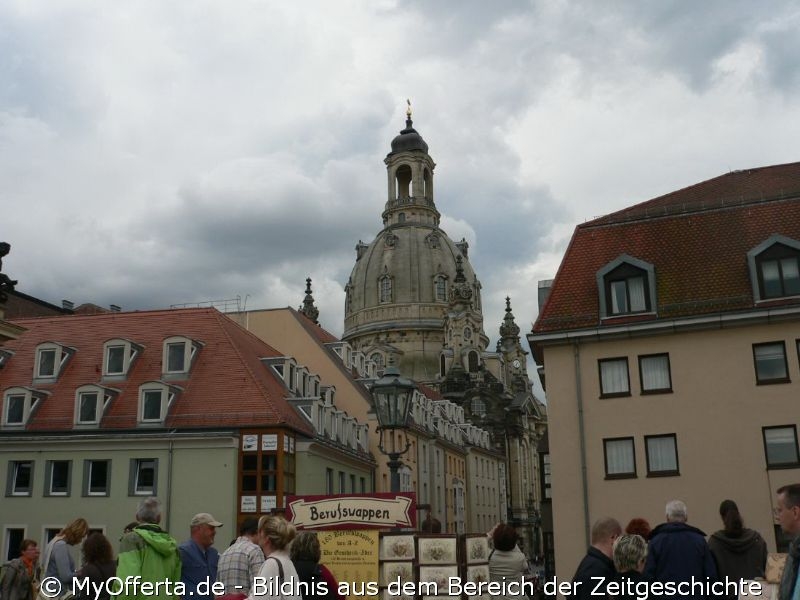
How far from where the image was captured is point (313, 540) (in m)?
8.78

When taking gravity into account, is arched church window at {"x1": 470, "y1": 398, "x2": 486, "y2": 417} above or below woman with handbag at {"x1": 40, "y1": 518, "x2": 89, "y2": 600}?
above

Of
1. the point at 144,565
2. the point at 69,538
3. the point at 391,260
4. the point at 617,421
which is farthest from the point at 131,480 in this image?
the point at 391,260

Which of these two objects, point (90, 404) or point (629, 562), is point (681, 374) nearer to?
point (629, 562)

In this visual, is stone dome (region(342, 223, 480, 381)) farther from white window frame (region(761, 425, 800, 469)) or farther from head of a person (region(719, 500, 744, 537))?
head of a person (region(719, 500, 744, 537))

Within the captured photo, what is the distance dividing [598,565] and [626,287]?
20.6 m

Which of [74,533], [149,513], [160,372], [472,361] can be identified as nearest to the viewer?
[149,513]

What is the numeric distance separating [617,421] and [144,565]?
66.5ft

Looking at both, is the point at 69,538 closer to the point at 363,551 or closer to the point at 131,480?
the point at 363,551

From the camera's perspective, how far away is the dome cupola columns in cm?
12169

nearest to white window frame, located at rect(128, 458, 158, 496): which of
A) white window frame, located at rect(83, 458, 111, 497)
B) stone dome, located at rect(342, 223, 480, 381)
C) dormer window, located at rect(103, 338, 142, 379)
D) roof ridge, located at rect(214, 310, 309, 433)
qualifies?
white window frame, located at rect(83, 458, 111, 497)

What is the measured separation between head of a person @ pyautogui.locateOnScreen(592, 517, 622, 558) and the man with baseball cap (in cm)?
409

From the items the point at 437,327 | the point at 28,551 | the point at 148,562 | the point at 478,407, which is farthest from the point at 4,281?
the point at 437,327

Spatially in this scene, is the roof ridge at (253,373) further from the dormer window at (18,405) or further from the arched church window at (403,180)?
the arched church window at (403,180)

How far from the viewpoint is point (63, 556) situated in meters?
10.7
